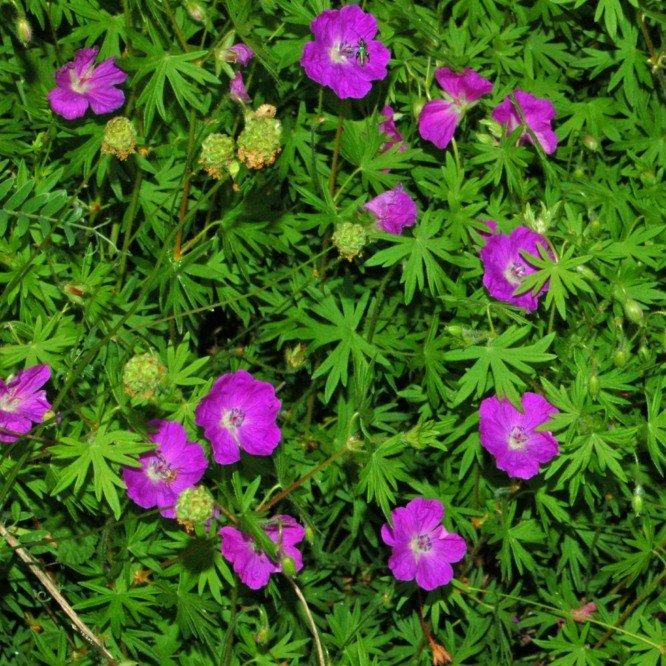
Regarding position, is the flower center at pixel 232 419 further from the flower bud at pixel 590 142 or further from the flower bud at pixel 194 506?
the flower bud at pixel 590 142

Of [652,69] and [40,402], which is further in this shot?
[652,69]

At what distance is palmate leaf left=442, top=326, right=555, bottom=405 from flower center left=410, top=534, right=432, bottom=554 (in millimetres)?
443

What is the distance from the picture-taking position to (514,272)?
2.90 metres

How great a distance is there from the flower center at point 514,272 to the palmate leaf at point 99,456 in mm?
1174

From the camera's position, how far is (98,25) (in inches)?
117

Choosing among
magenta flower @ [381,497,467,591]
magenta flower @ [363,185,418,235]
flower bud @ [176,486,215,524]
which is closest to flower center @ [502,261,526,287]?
magenta flower @ [363,185,418,235]

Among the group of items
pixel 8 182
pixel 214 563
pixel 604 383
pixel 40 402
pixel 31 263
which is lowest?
pixel 214 563

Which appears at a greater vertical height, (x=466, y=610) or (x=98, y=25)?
(x=98, y=25)

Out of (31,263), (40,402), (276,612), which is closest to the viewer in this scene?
(40,402)

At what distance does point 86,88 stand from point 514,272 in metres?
1.41

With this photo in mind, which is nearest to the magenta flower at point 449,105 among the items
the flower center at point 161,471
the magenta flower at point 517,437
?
the magenta flower at point 517,437

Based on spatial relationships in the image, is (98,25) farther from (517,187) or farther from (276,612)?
(276,612)

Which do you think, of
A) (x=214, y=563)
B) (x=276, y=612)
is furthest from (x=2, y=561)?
(x=276, y=612)

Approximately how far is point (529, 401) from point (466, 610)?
2.59ft
